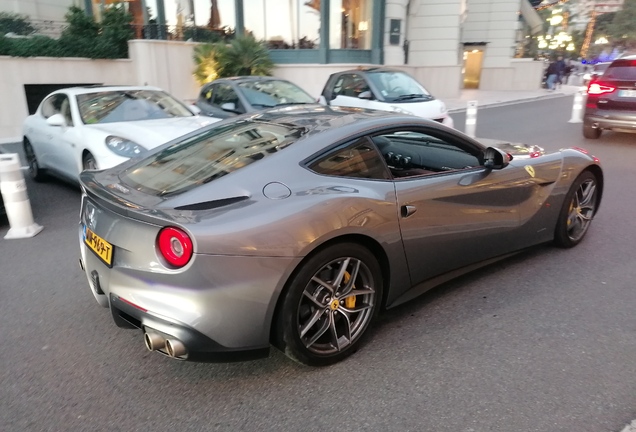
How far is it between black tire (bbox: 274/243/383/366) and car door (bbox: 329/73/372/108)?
8097mm

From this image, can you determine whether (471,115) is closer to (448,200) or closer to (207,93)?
(207,93)

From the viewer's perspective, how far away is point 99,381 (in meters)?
2.95

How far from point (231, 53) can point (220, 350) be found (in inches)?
619

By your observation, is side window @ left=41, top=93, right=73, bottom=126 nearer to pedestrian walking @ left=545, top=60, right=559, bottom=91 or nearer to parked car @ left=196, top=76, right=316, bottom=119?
parked car @ left=196, top=76, right=316, bottom=119

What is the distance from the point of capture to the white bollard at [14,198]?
18.1 feet

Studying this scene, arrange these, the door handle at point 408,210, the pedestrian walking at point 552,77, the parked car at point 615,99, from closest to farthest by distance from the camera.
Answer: the door handle at point 408,210 → the parked car at point 615,99 → the pedestrian walking at point 552,77

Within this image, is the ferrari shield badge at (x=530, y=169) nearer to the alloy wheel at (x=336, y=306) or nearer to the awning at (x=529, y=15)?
the alloy wheel at (x=336, y=306)

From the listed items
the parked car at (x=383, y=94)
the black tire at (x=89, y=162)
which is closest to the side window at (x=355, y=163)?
the black tire at (x=89, y=162)

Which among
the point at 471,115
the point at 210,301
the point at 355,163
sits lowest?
the point at 471,115

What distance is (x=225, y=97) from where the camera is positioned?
9.53m

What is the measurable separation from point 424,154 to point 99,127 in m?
4.46

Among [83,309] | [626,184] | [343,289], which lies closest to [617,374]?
[343,289]

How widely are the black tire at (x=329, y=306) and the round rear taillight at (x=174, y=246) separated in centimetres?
57

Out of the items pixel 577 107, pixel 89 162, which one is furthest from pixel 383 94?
pixel 577 107
